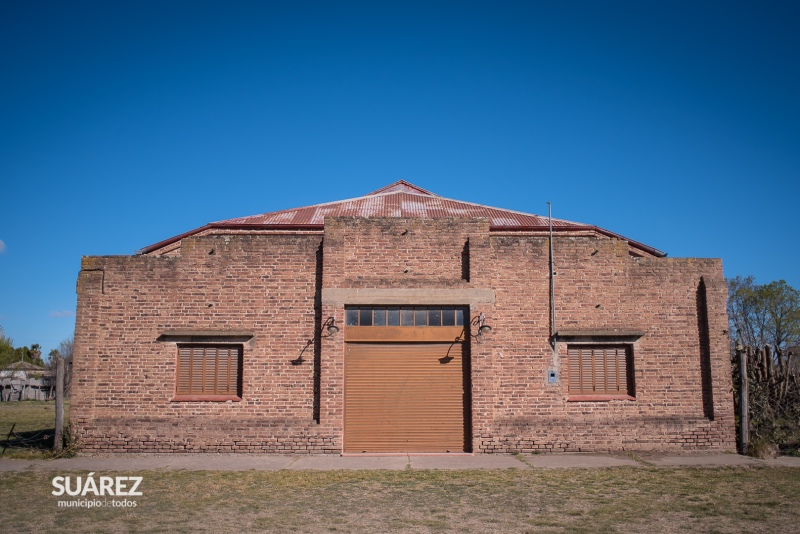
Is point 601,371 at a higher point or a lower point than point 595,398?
higher

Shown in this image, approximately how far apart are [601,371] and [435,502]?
6341mm

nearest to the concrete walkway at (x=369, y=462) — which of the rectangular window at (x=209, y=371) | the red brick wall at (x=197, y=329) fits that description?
the red brick wall at (x=197, y=329)

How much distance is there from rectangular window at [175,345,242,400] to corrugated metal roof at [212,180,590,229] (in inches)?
217

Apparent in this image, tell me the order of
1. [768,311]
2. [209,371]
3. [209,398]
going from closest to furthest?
[209,398] → [209,371] → [768,311]

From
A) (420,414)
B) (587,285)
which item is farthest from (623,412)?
(420,414)

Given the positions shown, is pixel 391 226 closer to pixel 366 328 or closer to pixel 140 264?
pixel 366 328

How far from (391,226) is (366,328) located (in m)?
2.23

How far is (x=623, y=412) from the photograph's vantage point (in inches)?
530

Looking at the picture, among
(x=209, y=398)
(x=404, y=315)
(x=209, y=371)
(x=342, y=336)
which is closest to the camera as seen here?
(x=209, y=398)

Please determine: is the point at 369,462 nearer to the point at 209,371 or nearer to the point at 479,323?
the point at 479,323

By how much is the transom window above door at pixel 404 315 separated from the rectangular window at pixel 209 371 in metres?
2.54

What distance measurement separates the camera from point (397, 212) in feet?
63.1

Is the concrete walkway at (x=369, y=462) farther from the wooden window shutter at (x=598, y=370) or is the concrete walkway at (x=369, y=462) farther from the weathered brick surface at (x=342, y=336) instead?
the wooden window shutter at (x=598, y=370)

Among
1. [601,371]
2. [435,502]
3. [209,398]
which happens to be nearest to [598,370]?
[601,371]
